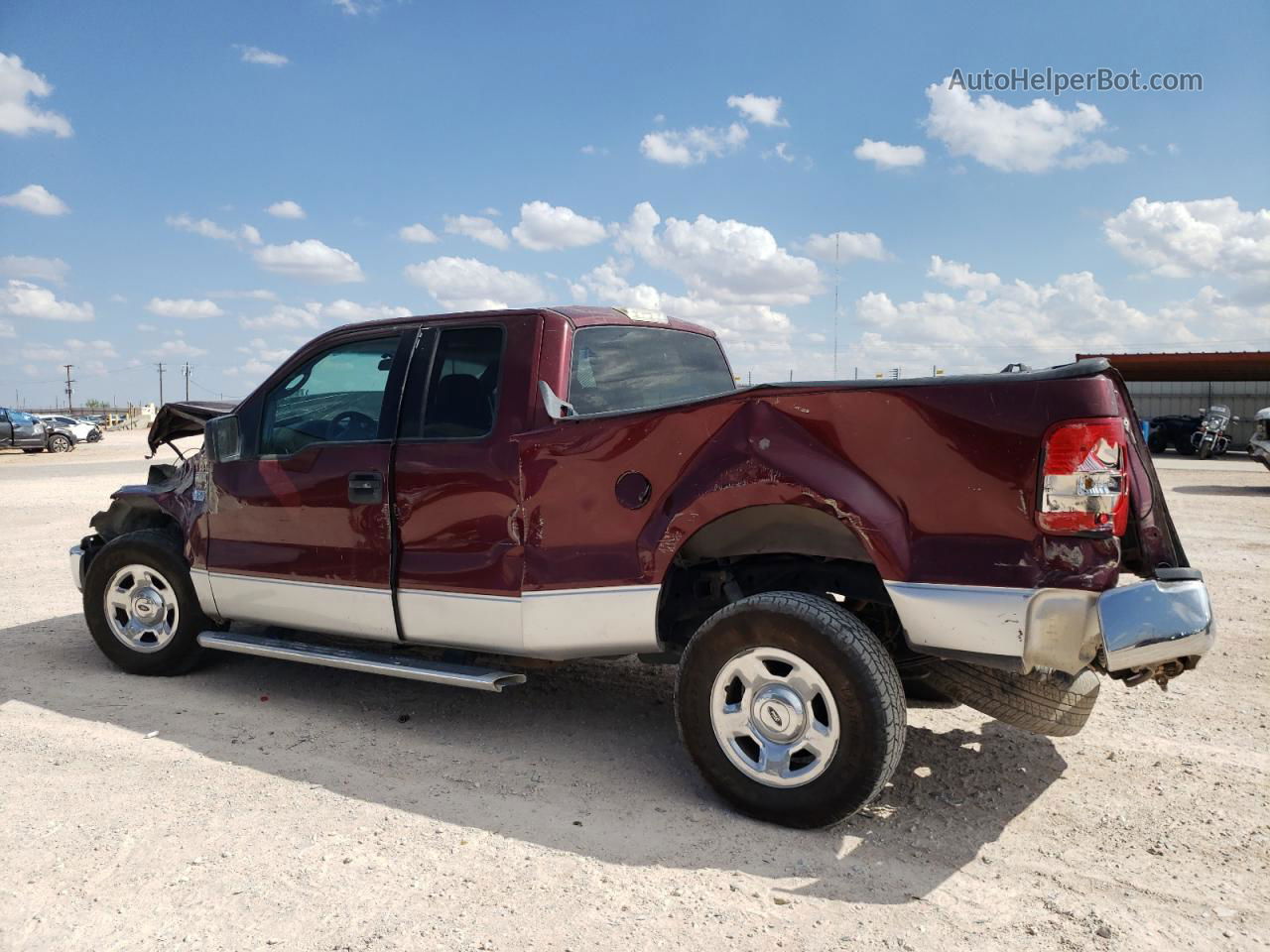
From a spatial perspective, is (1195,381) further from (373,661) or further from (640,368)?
(373,661)

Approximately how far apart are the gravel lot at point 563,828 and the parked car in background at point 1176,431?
26.5 meters

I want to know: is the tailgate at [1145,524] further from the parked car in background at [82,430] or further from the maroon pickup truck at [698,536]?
the parked car in background at [82,430]

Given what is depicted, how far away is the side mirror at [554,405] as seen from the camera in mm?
4004

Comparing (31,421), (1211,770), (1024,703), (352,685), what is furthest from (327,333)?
(31,421)

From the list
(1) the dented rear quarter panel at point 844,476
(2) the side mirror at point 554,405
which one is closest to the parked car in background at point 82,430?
(2) the side mirror at point 554,405

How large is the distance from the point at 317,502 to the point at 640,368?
1.69 metres

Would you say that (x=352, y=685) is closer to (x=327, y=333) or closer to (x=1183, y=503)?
(x=327, y=333)

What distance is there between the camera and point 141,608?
535 centimetres

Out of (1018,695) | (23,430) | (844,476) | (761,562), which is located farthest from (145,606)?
(23,430)

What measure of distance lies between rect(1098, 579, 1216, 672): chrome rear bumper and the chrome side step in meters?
2.26

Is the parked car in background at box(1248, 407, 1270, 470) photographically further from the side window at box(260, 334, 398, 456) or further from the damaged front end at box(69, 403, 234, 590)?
the damaged front end at box(69, 403, 234, 590)

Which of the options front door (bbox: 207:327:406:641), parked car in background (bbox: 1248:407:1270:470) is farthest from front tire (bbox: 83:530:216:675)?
parked car in background (bbox: 1248:407:1270:470)

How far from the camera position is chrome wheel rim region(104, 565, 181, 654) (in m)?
5.30

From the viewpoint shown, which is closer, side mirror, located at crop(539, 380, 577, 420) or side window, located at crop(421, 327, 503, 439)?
side mirror, located at crop(539, 380, 577, 420)
